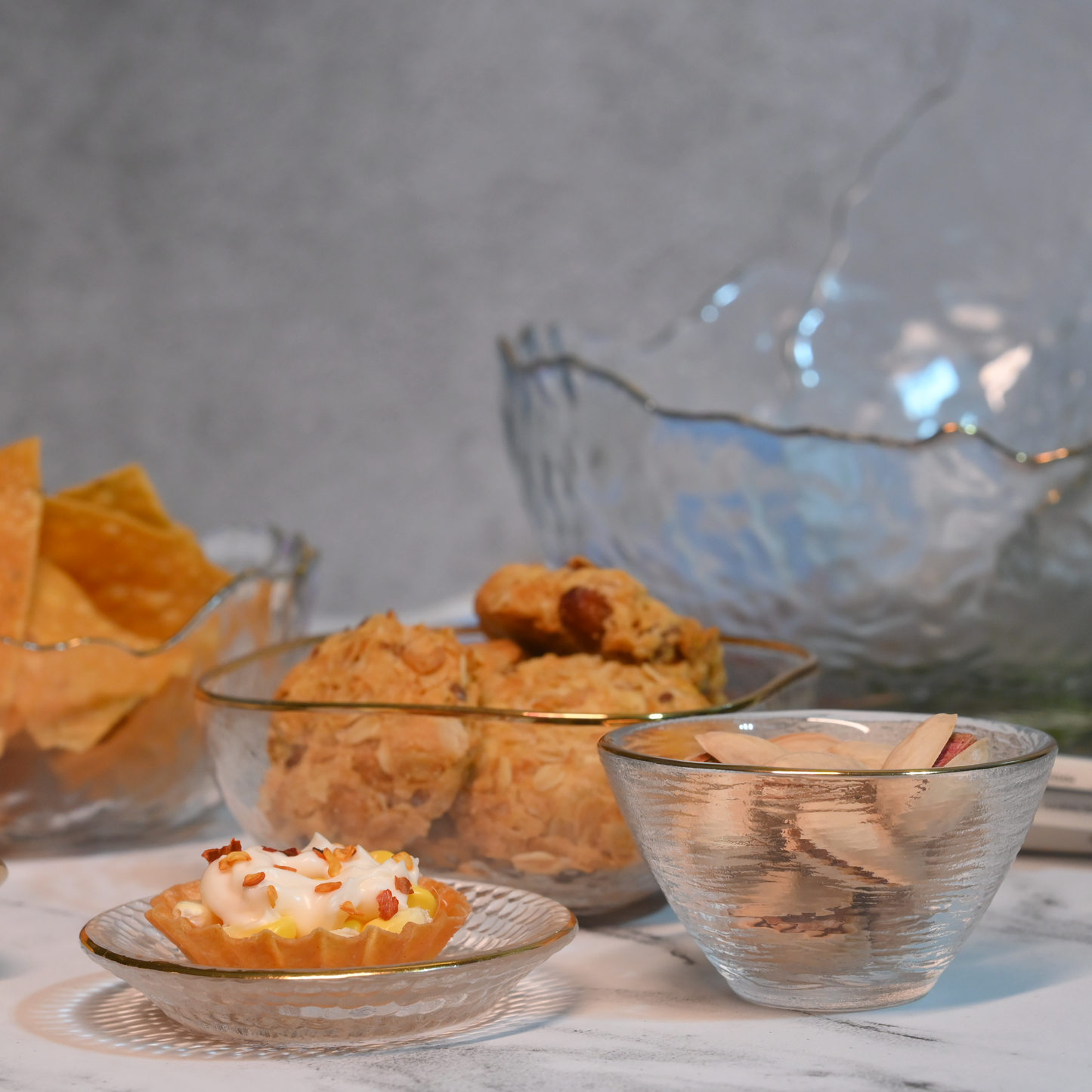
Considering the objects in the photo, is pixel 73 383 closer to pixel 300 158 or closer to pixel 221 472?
pixel 221 472

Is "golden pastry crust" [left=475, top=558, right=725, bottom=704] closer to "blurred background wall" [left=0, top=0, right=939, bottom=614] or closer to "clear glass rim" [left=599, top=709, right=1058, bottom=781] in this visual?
"clear glass rim" [left=599, top=709, right=1058, bottom=781]

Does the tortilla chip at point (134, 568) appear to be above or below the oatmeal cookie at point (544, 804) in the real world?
above

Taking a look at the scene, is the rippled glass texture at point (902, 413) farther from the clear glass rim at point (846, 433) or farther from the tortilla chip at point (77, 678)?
the tortilla chip at point (77, 678)

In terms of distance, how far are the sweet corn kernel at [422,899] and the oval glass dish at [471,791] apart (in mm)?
73

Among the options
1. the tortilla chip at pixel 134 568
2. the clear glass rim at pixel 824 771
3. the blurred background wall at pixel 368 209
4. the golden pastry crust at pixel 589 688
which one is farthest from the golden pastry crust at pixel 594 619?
the blurred background wall at pixel 368 209

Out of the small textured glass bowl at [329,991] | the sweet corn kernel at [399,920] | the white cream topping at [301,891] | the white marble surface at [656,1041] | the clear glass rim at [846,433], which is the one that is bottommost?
the white marble surface at [656,1041]

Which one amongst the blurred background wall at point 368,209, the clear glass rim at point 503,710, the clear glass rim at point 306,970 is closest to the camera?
the clear glass rim at point 306,970

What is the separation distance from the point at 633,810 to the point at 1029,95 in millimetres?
1037

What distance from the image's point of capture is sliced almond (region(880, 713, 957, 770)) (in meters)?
0.40

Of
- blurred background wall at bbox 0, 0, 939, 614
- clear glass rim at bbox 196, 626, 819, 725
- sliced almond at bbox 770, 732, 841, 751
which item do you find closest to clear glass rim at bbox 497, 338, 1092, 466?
clear glass rim at bbox 196, 626, 819, 725

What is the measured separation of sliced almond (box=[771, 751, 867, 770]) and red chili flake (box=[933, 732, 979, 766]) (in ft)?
0.08

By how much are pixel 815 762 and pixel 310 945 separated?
0.54 feet

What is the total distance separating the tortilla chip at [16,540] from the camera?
2.03ft

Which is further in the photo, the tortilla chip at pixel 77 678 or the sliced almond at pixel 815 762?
the tortilla chip at pixel 77 678
